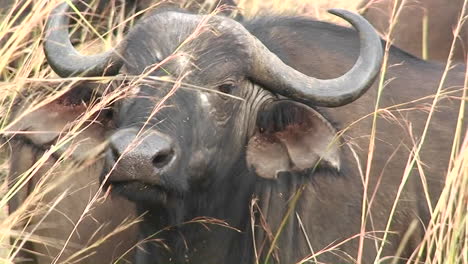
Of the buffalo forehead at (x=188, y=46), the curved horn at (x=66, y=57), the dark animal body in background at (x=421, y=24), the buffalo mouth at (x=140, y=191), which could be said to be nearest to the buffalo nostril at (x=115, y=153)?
the buffalo mouth at (x=140, y=191)

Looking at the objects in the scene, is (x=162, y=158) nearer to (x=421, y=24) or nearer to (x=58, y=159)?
(x=58, y=159)

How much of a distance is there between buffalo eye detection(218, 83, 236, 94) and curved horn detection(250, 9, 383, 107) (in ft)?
0.40

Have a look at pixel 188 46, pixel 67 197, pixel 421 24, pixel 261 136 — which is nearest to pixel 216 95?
pixel 188 46

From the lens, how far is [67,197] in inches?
221

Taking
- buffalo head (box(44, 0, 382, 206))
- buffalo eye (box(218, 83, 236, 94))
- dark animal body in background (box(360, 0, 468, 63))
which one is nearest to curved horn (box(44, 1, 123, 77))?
buffalo head (box(44, 0, 382, 206))

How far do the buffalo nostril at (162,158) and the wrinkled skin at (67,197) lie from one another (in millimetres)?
755

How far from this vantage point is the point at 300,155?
→ 4910 mm

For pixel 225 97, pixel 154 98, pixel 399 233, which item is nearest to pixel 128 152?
pixel 154 98

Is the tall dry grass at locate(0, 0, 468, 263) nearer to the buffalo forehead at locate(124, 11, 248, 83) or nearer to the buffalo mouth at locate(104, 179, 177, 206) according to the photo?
the buffalo mouth at locate(104, 179, 177, 206)

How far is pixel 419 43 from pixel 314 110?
3440 millimetres

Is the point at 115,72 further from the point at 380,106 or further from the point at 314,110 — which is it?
the point at 380,106

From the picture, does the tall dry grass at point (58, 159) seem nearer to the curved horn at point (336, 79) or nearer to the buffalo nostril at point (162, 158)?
the curved horn at point (336, 79)

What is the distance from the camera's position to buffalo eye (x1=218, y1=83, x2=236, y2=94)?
15.9 feet

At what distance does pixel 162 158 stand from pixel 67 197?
4.40 ft
